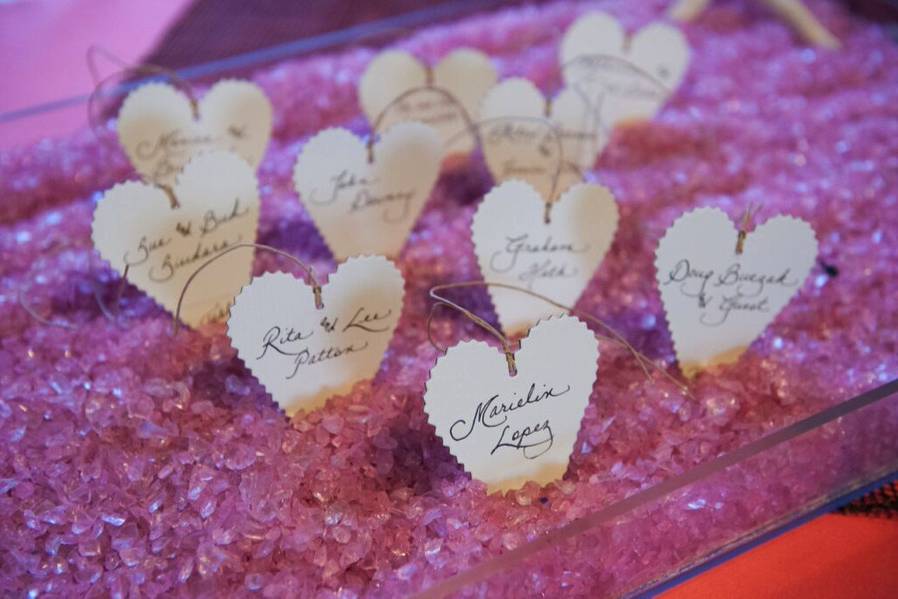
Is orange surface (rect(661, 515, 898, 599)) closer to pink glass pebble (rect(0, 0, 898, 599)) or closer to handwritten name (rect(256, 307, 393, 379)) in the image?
pink glass pebble (rect(0, 0, 898, 599))

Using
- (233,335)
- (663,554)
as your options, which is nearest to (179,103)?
(233,335)

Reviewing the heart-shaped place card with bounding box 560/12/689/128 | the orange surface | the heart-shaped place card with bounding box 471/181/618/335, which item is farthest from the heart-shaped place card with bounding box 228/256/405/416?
the heart-shaped place card with bounding box 560/12/689/128

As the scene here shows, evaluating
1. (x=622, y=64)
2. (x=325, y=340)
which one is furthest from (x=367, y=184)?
(x=622, y=64)

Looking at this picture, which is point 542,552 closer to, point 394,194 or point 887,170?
point 394,194

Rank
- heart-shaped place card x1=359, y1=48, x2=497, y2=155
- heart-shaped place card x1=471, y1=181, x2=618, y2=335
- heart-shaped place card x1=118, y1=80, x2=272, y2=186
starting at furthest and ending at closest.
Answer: heart-shaped place card x1=359, y1=48, x2=497, y2=155 → heart-shaped place card x1=118, y1=80, x2=272, y2=186 → heart-shaped place card x1=471, y1=181, x2=618, y2=335

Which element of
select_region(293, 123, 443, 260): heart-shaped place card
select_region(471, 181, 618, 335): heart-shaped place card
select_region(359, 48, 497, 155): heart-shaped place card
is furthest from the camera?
select_region(359, 48, 497, 155): heart-shaped place card

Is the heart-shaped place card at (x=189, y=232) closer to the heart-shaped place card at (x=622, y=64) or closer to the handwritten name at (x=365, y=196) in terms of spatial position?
the handwritten name at (x=365, y=196)

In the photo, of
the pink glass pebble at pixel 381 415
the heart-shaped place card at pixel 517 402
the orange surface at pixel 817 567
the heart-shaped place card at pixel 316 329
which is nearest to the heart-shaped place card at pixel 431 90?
the pink glass pebble at pixel 381 415

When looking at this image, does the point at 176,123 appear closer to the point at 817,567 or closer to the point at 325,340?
the point at 325,340
